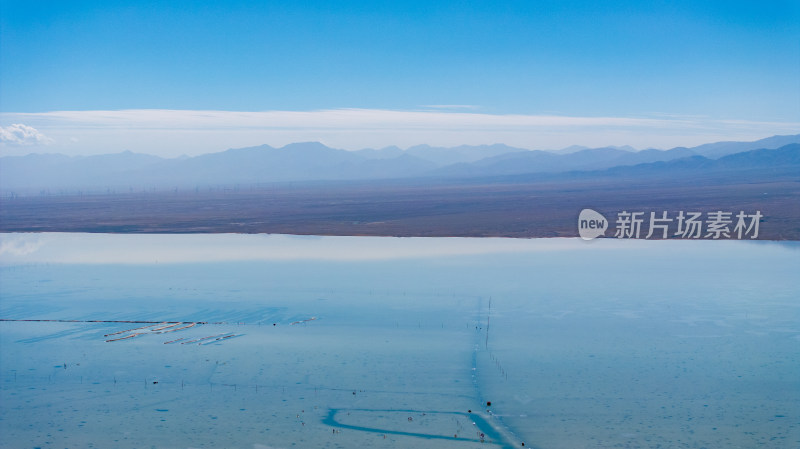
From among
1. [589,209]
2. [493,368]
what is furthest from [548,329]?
[589,209]

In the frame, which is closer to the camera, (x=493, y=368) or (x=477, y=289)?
(x=493, y=368)

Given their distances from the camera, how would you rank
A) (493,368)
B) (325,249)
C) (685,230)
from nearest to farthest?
(493,368), (325,249), (685,230)

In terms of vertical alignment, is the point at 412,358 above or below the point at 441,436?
above

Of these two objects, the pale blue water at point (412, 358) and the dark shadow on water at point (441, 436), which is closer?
the dark shadow on water at point (441, 436)

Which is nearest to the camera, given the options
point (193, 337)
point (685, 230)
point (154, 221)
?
point (193, 337)

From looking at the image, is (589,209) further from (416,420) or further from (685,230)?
(416,420)

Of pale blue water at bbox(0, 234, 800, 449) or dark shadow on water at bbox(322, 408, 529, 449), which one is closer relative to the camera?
dark shadow on water at bbox(322, 408, 529, 449)

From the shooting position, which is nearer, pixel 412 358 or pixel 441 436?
pixel 441 436

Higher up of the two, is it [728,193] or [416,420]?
[728,193]
